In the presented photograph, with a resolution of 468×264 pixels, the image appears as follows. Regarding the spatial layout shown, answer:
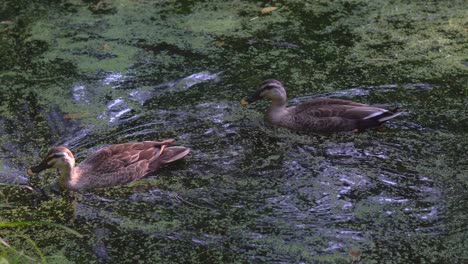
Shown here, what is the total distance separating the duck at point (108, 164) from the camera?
582 cm

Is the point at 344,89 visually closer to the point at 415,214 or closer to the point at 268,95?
the point at 268,95

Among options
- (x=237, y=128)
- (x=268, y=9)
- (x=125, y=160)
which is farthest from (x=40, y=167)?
(x=268, y=9)

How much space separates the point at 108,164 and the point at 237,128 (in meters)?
1.29

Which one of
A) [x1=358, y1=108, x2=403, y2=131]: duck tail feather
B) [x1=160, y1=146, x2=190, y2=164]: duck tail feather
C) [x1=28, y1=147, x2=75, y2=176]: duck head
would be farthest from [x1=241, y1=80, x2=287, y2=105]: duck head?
[x1=28, y1=147, x2=75, y2=176]: duck head

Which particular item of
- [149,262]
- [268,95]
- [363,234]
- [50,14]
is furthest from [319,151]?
[50,14]

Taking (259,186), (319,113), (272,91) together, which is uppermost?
(272,91)

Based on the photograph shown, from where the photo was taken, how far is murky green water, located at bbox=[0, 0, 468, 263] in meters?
4.97

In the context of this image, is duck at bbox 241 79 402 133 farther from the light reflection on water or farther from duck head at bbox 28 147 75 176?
duck head at bbox 28 147 75 176

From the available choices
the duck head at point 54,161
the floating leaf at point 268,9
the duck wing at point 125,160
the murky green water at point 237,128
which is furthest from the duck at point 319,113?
the floating leaf at point 268,9

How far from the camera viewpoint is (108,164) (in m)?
5.88

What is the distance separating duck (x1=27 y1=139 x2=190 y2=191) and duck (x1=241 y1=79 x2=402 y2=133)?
111 cm

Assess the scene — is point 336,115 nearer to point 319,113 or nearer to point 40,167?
point 319,113

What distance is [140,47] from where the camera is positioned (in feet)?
26.8

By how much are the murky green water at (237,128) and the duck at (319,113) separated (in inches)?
4.7
